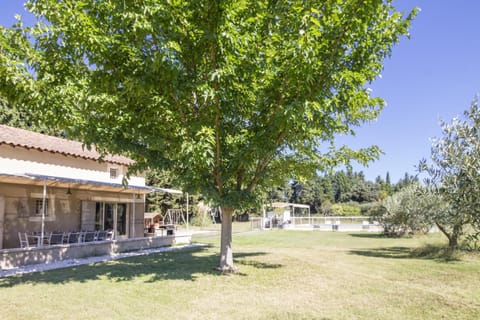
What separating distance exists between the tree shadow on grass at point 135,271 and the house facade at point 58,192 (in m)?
2.81

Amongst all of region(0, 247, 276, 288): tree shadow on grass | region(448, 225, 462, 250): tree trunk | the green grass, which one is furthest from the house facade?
region(448, 225, 462, 250): tree trunk

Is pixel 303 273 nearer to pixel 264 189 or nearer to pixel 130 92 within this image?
pixel 264 189

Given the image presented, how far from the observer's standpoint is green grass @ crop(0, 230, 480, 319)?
277 inches

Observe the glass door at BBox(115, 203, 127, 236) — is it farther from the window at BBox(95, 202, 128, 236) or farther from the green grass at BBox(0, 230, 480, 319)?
the green grass at BBox(0, 230, 480, 319)

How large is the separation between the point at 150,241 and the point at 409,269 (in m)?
12.7

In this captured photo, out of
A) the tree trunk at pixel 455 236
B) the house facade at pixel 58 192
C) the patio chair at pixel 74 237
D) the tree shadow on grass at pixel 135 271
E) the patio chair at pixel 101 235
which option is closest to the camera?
the tree shadow on grass at pixel 135 271

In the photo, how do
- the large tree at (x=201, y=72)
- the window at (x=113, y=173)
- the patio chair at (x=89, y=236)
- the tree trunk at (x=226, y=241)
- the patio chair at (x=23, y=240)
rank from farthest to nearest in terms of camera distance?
the window at (x=113, y=173) → the patio chair at (x=89, y=236) → the patio chair at (x=23, y=240) → the tree trunk at (x=226, y=241) → the large tree at (x=201, y=72)

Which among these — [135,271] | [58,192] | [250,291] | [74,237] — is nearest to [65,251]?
[74,237]

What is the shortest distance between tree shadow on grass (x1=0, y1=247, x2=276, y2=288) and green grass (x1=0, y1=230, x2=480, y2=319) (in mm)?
30

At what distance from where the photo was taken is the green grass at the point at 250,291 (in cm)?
705

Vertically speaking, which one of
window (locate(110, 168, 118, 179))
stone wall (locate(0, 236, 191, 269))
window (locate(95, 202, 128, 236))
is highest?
window (locate(110, 168, 118, 179))

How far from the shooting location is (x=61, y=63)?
9734 millimetres

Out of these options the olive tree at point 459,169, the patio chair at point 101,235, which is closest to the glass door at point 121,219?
the patio chair at point 101,235

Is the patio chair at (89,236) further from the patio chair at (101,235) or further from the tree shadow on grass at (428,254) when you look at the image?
the tree shadow on grass at (428,254)
